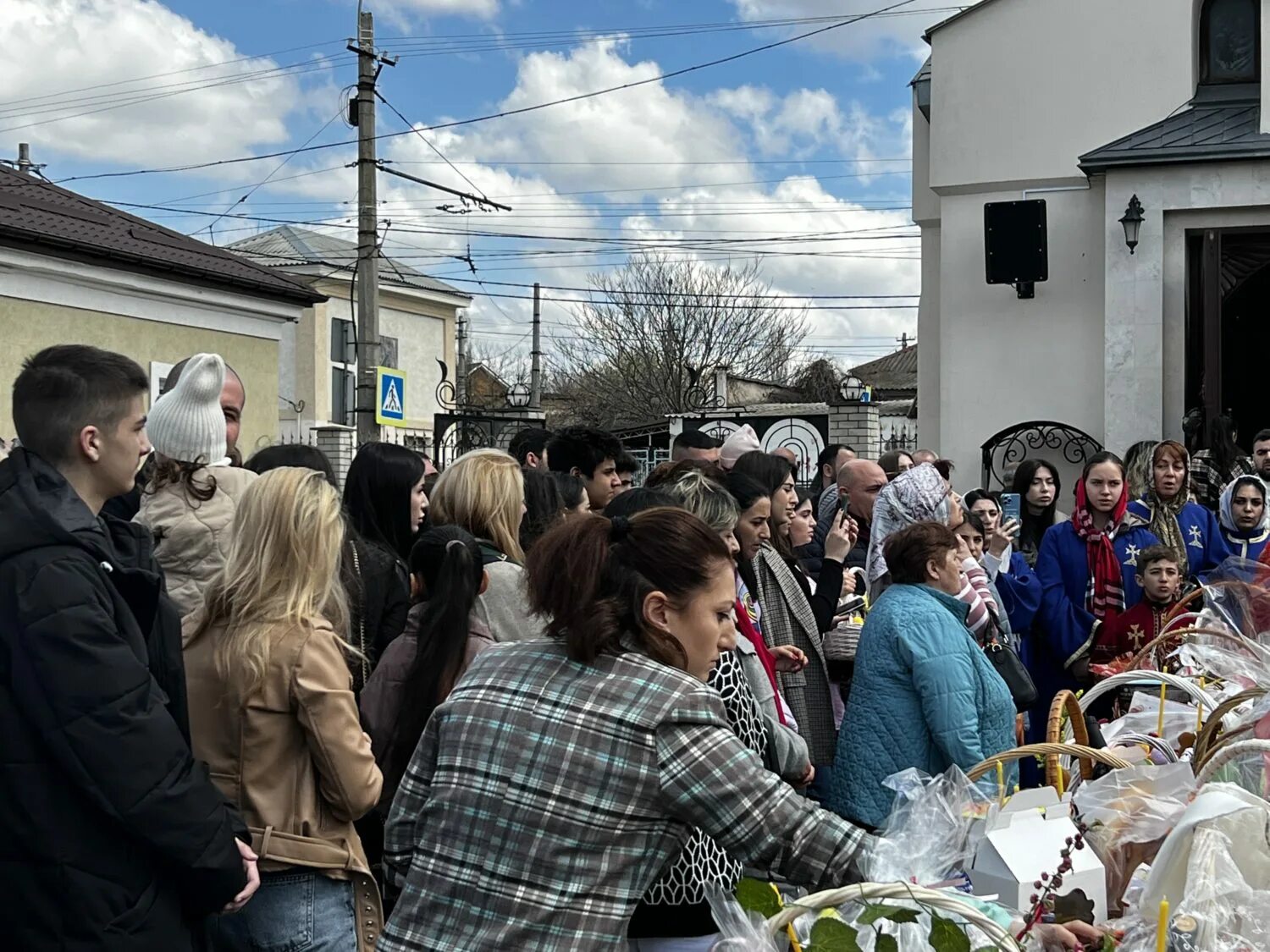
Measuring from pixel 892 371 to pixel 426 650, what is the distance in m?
59.8

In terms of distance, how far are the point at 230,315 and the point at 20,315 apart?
119 inches

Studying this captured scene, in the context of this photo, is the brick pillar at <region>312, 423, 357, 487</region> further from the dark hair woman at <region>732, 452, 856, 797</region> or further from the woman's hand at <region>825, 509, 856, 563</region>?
the dark hair woman at <region>732, 452, 856, 797</region>

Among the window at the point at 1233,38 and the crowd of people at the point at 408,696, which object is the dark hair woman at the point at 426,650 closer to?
the crowd of people at the point at 408,696

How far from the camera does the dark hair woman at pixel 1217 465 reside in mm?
10250

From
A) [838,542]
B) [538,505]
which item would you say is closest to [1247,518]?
[838,542]

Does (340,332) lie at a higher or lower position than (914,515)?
higher

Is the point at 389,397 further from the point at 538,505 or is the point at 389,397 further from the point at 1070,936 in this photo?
the point at 1070,936

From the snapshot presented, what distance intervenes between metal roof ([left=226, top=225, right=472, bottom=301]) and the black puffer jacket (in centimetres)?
3076

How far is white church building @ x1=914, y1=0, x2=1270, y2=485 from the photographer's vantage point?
44.4ft

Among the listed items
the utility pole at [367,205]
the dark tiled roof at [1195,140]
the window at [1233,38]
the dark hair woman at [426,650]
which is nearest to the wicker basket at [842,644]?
the dark hair woman at [426,650]

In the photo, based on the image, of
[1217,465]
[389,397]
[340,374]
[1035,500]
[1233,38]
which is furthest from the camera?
[340,374]

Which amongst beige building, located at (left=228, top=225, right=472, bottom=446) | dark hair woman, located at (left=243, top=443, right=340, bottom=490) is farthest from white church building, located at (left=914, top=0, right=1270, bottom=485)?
beige building, located at (left=228, top=225, right=472, bottom=446)

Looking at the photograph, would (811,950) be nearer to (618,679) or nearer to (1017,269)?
(618,679)

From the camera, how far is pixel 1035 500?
8.11m
